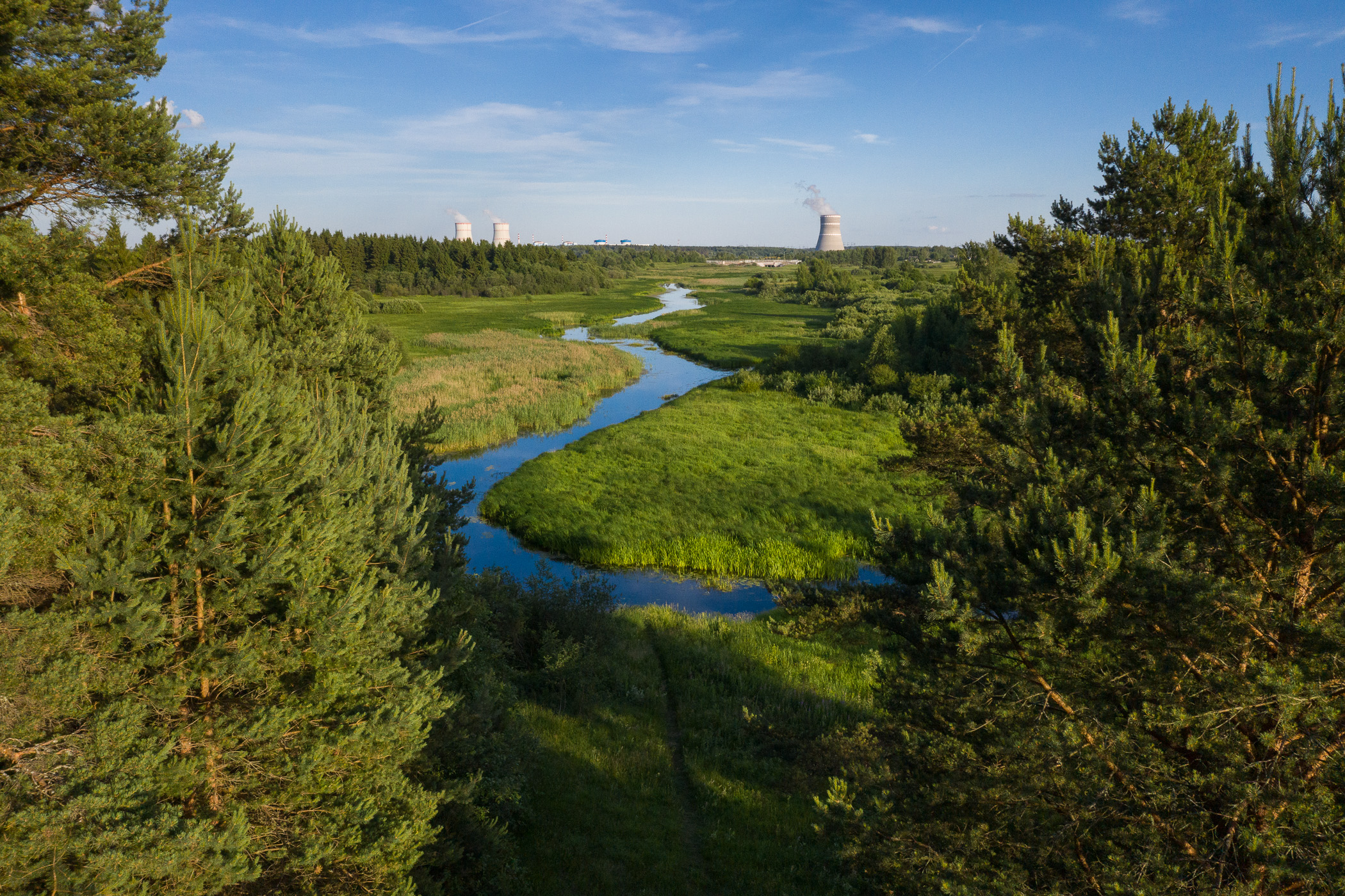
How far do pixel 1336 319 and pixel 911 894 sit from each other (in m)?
6.42

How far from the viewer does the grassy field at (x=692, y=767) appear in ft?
32.0

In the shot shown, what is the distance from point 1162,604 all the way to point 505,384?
43.4 m

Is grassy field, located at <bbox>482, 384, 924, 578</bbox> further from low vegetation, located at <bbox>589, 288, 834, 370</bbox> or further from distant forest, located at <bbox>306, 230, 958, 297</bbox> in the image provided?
distant forest, located at <bbox>306, 230, 958, 297</bbox>

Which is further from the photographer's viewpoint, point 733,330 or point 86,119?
point 733,330

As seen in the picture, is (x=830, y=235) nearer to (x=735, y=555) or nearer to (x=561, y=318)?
(x=561, y=318)

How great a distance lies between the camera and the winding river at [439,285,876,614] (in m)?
20.6

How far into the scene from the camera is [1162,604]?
216 inches

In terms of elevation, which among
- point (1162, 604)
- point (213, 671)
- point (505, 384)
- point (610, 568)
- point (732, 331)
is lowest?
point (610, 568)

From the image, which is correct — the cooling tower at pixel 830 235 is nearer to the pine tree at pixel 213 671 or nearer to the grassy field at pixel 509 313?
the grassy field at pixel 509 313

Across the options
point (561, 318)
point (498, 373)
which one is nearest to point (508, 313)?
point (561, 318)

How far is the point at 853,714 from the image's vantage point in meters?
13.6

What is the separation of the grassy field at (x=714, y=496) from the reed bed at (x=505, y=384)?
18.1 ft

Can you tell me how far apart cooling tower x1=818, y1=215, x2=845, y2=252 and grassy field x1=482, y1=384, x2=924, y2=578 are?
15361 cm

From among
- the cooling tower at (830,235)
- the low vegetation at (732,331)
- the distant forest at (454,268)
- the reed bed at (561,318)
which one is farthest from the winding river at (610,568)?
the cooling tower at (830,235)
